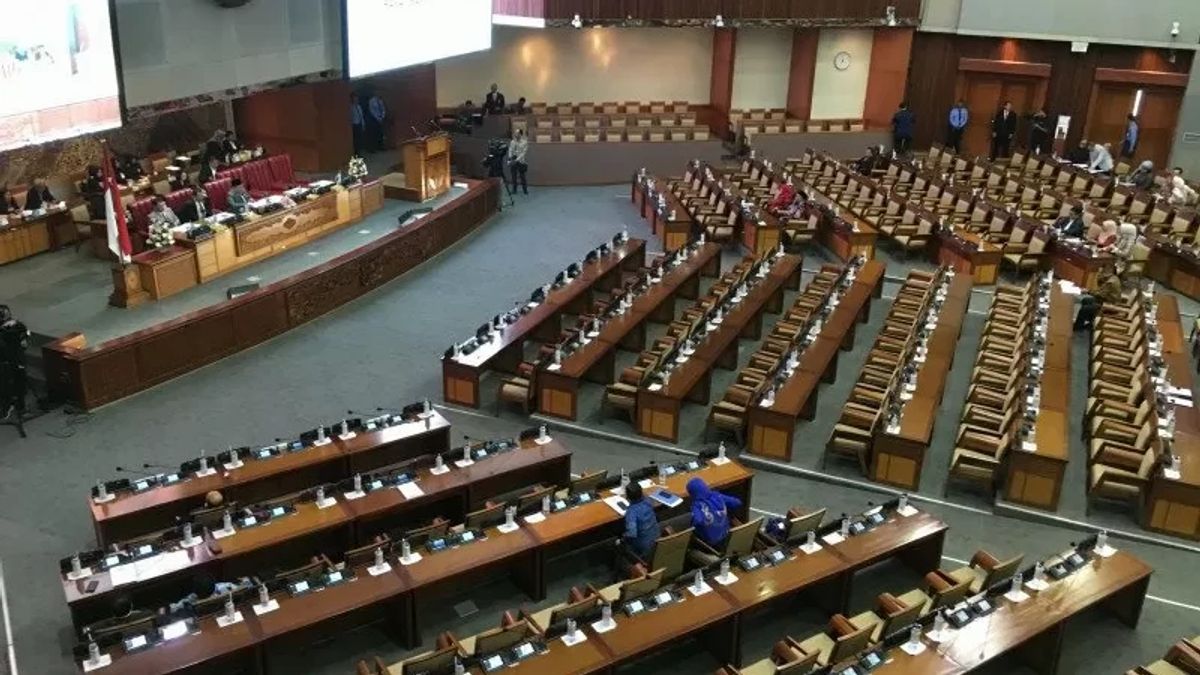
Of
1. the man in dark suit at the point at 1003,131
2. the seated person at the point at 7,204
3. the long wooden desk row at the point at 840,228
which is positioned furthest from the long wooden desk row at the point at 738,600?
the man in dark suit at the point at 1003,131

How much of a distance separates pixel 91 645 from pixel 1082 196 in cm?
1847

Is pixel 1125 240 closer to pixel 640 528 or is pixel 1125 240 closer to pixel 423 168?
pixel 640 528

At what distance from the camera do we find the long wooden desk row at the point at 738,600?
682 centimetres

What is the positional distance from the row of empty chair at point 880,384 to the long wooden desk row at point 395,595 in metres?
1.73

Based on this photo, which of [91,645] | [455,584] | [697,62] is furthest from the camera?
[697,62]

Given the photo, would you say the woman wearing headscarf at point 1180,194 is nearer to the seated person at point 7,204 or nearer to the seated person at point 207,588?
the seated person at point 207,588

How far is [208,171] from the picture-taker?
17.3m

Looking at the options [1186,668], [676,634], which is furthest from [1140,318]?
[676,634]

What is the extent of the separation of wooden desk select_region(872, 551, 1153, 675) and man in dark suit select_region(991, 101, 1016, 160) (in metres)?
17.0

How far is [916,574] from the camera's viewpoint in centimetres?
892

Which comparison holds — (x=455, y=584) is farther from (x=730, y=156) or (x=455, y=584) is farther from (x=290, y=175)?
(x=730, y=156)

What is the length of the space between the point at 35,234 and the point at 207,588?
9947 millimetres

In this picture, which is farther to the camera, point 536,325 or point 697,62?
point 697,62

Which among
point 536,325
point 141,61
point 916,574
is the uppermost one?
point 141,61
